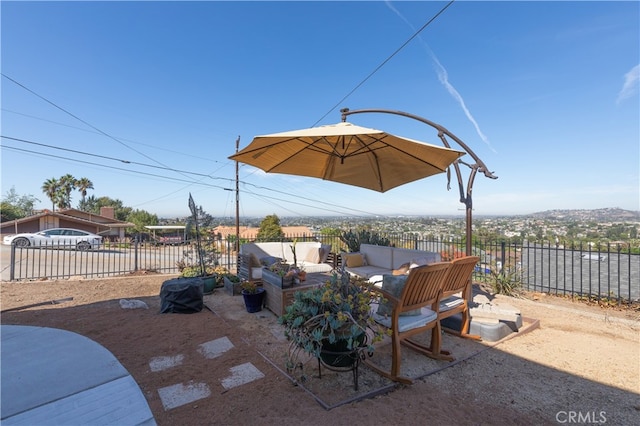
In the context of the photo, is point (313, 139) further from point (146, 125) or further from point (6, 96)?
point (146, 125)

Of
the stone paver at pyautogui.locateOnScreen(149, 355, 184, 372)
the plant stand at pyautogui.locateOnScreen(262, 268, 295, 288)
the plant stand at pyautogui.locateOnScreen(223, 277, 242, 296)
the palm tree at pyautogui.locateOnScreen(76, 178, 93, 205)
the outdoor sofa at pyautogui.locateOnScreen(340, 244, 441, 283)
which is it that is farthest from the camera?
the palm tree at pyautogui.locateOnScreen(76, 178, 93, 205)

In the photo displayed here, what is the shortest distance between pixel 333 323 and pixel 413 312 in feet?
3.32

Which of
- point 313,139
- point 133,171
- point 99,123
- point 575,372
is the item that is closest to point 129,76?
point 99,123

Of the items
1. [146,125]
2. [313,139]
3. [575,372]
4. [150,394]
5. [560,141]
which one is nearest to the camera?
[150,394]

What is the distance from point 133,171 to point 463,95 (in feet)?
60.9

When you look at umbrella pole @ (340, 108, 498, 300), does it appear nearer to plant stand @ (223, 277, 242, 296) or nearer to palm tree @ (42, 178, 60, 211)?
plant stand @ (223, 277, 242, 296)

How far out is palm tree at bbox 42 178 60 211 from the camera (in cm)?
3177

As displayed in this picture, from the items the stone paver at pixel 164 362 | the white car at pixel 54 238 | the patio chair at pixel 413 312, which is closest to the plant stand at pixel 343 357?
the patio chair at pixel 413 312

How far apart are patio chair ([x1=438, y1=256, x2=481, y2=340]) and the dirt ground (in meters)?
0.35

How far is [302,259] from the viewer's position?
6.41 m

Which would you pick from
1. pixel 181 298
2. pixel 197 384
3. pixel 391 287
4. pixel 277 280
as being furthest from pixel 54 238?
pixel 391 287

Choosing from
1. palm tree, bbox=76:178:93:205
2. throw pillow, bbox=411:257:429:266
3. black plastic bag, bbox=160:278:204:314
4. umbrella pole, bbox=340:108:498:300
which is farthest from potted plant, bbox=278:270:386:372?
palm tree, bbox=76:178:93:205

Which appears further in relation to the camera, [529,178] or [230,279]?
[529,178]

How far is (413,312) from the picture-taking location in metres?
2.55
